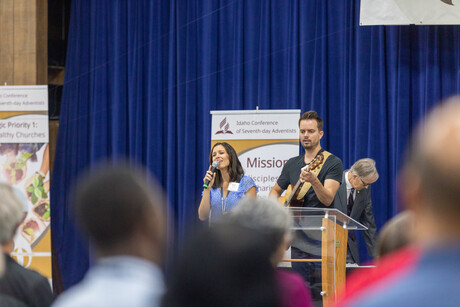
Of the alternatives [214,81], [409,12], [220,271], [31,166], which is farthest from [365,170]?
[220,271]

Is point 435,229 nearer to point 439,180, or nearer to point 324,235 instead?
point 439,180

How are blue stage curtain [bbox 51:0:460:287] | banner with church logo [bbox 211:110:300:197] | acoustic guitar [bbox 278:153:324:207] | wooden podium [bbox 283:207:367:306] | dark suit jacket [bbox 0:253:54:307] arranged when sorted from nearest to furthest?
dark suit jacket [bbox 0:253:54:307], wooden podium [bbox 283:207:367:306], acoustic guitar [bbox 278:153:324:207], banner with church logo [bbox 211:110:300:197], blue stage curtain [bbox 51:0:460:287]

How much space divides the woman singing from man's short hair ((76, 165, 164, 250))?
3.62 m

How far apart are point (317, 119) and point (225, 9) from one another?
3.11 m

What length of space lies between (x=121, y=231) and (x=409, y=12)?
228 inches

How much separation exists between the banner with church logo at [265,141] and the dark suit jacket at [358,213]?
0.66 m

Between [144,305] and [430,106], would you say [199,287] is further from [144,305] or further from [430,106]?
[430,106]

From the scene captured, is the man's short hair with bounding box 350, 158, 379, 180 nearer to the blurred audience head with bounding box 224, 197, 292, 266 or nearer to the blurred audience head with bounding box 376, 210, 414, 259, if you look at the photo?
the blurred audience head with bounding box 376, 210, 414, 259

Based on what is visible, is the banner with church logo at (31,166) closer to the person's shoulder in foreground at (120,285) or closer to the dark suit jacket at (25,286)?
the dark suit jacket at (25,286)

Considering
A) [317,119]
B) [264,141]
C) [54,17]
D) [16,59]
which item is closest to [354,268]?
[317,119]

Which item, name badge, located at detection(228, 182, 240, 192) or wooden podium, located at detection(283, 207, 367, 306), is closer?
wooden podium, located at detection(283, 207, 367, 306)

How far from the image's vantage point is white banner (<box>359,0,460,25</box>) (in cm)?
641

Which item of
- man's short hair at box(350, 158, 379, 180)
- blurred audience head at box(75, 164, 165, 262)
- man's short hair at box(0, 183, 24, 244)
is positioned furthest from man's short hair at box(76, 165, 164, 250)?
man's short hair at box(350, 158, 379, 180)

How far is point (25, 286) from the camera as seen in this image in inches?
72.2
